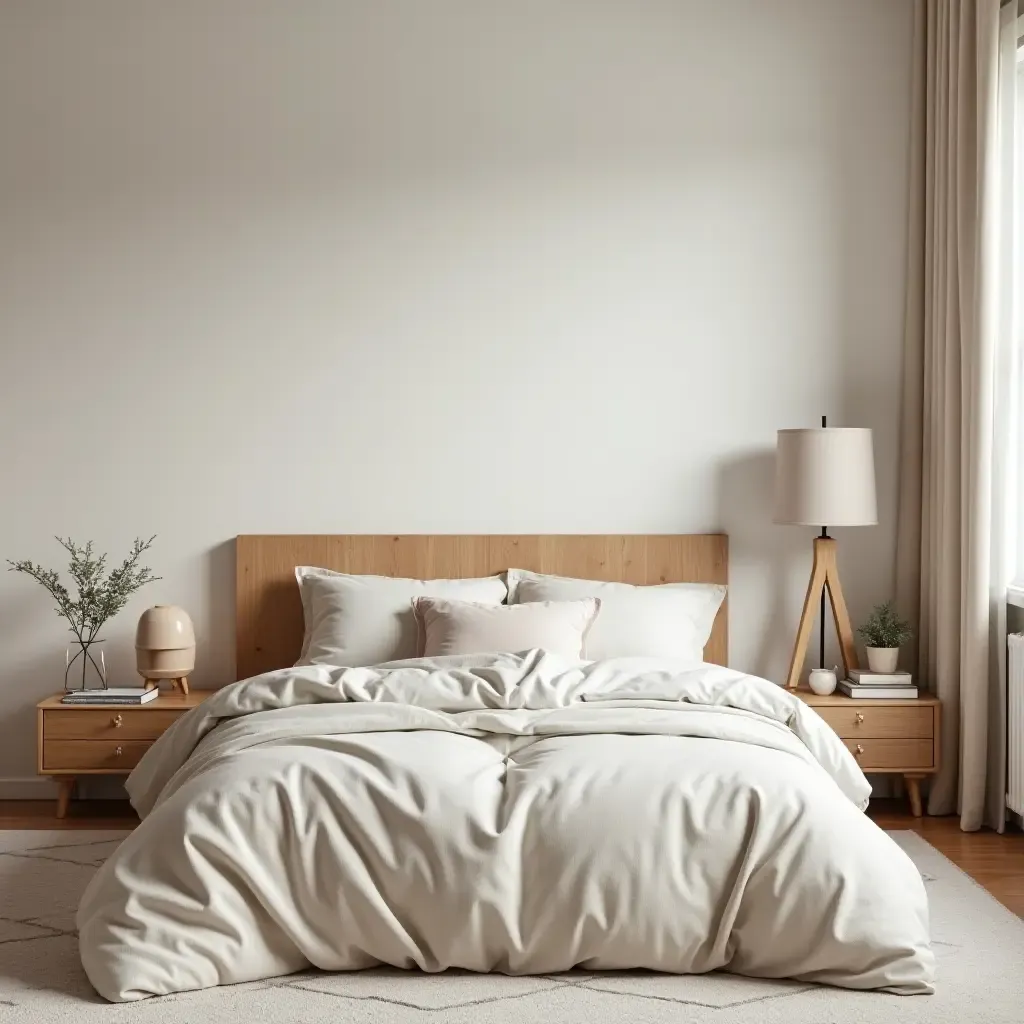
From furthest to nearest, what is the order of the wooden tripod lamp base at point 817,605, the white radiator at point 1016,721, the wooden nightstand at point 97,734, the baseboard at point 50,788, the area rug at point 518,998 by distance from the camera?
the baseboard at point 50,788 → the wooden tripod lamp base at point 817,605 → the wooden nightstand at point 97,734 → the white radiator at point 1016,721 → the area rug at point 518,998

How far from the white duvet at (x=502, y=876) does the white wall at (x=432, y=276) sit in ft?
6.11

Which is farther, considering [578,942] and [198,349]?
[198,349]

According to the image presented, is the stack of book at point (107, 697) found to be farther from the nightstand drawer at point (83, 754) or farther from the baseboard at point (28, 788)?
the baseboard at point (28, 788)

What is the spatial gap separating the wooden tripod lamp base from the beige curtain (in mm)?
311

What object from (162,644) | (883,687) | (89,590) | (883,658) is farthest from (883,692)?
(89,590)

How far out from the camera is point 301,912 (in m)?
2.71

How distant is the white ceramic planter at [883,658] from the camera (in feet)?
14.1

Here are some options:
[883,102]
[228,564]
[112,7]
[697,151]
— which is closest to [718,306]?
[697,151]

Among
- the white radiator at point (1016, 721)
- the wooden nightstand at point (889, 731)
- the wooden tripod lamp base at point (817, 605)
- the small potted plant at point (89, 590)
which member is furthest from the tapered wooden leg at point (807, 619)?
the small potted plant at point (89, 590)

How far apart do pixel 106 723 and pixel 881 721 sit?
8.87ft

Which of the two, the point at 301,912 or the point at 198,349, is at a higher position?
the point at 198,349

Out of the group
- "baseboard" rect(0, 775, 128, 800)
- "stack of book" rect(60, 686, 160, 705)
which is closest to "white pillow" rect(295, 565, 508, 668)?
"stack of book" rect(60, 686, 160, 705)

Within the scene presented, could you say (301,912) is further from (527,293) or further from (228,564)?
(527,293)

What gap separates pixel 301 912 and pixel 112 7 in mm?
3503
